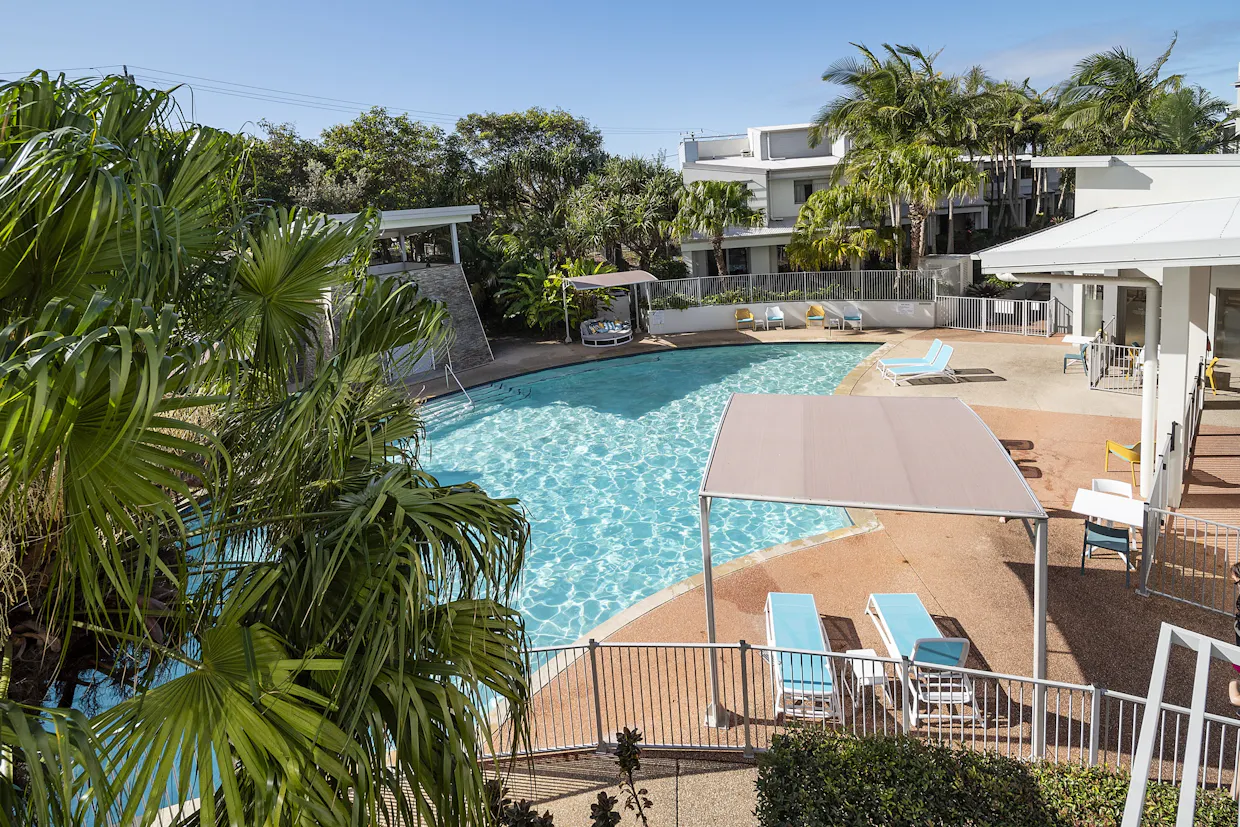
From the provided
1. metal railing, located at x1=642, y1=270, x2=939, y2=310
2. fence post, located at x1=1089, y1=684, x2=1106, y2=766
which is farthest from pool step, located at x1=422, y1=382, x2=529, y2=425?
fence post, located at x1=1089, y1=684, x2=1106, y2=766

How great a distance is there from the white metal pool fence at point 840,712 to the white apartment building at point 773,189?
25.1 m

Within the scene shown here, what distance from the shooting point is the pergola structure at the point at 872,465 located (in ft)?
22.0

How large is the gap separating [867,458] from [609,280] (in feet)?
59.3

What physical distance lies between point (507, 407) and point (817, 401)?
11472 mm

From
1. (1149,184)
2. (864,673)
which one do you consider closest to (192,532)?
(864,673)

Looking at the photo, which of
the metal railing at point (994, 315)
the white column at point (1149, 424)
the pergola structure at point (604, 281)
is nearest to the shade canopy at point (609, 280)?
the pergola structure at point (604, 281)

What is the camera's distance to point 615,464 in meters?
15.7

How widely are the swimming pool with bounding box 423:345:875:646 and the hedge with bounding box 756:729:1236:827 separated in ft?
12.0

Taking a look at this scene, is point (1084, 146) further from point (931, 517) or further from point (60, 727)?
point (60, 727)

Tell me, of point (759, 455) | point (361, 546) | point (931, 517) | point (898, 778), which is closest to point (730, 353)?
point (931, 517)

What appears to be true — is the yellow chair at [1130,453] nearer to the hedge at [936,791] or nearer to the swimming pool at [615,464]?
the swimming pool at [615,464]

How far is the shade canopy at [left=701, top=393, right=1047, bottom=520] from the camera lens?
6.89m

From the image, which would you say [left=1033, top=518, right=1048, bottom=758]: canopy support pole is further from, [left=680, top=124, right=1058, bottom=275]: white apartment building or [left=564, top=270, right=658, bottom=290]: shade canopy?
[left=680, top=124, right=1058, bottom=275]: white apartment building

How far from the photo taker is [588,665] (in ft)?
27.5
